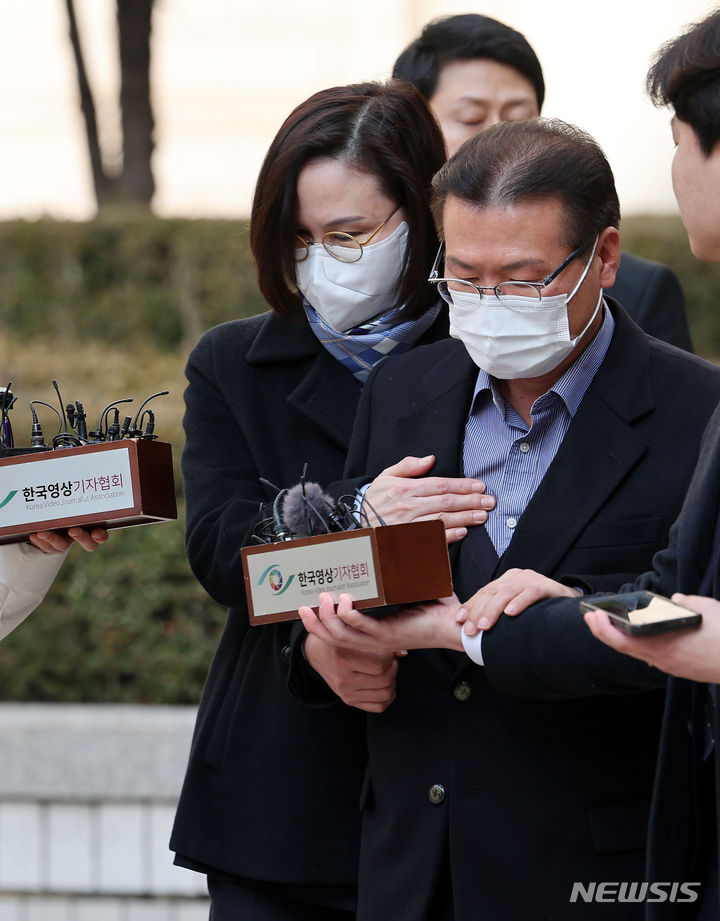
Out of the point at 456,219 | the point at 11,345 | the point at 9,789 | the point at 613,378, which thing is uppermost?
the point at 456,219

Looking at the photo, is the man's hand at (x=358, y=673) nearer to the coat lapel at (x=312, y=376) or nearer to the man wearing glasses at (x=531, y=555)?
the man wearing glasses at (x=531, y=555)

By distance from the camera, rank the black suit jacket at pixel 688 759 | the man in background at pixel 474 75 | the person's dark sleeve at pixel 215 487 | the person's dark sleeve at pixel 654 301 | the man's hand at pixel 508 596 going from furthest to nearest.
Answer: the man in background at pixel 474 75, the person's dark sleeve at pixel 654 301, the person's dark sleeve at pixel 215 487, the man's hand at pixel 508 596, the black suit jacket at pixel 688 759

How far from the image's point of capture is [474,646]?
6.97 ft

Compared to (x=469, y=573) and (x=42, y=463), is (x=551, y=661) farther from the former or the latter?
(x=42, y=463)

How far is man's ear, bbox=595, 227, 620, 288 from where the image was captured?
2.32 meters

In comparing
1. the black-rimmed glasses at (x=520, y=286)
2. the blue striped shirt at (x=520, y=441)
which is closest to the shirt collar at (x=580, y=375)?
the blue striped shirt at (x=520, y=441)

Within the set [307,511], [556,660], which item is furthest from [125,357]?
[556,660]

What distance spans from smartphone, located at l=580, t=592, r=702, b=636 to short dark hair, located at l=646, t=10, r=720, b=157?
A: 694mm

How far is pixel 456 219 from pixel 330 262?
19.0 inches

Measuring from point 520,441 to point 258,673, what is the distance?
0.75m

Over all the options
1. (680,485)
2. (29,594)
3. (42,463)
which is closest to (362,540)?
(680,485)

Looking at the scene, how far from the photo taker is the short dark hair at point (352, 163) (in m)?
2.70

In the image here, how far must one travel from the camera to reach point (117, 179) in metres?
9.35

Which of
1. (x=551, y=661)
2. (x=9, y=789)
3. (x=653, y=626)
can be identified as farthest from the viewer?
(x=9, y=789)
